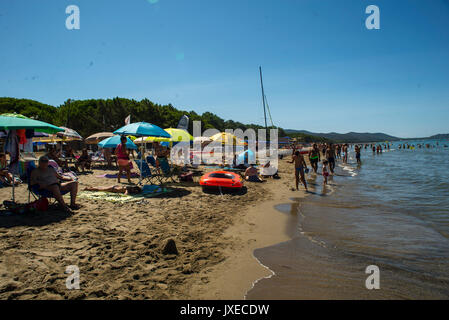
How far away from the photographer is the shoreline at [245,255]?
312cm

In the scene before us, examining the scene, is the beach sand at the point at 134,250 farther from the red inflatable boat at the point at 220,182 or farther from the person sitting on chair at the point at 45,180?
the red inflatable boat at the point at 220,182

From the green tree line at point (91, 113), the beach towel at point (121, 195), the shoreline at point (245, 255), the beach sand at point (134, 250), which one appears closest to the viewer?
the beach sand at point (134, 250)

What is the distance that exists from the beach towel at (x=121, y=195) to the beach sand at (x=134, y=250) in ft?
1.07

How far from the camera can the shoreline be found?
3.12 m

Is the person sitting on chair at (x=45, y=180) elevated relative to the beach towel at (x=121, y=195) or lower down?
elevated

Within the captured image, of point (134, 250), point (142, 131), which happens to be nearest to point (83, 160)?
point (142, 131)

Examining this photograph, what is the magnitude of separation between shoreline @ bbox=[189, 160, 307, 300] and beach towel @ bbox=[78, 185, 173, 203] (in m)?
3.16

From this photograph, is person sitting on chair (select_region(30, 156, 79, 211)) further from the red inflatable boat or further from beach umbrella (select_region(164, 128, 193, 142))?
beach umbrella (select_region(164, 128, 193, 142))

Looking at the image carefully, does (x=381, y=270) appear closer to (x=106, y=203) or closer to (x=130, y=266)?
(x=130, y=266)

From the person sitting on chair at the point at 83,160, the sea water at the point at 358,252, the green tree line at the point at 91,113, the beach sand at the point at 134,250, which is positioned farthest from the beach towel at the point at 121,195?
the green tree line at the point at 91,113

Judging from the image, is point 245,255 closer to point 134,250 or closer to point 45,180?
point 134,250

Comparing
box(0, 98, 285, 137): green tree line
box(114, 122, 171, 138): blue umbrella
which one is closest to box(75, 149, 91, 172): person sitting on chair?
box(114, 122, 171, 138): blue umbrella

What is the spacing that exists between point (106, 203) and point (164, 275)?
156 inches
